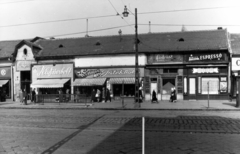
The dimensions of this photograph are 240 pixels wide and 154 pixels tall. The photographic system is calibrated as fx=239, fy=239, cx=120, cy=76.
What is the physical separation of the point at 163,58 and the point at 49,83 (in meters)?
13.8

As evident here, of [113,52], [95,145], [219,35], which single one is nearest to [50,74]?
[113,52]

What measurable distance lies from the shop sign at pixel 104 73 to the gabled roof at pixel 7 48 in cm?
1024

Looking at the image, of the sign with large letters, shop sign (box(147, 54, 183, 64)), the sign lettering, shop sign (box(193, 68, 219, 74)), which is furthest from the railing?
the sign with large letters

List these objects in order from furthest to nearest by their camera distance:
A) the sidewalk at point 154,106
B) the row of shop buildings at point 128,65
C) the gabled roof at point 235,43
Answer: the gabled roof at point 235,43 < the row of shop buildings at point 128,65 < the sidewalk at point 154,106

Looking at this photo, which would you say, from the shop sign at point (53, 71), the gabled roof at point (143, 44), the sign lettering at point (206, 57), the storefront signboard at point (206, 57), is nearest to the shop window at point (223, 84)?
→ the storefront signboard at point (206, 57)

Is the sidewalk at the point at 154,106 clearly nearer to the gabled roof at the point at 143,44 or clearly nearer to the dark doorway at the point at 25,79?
the gabled roof at the point at 143,44

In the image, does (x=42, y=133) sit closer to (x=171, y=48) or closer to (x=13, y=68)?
(x=171, y=48)

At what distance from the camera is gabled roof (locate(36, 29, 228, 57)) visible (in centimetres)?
2674

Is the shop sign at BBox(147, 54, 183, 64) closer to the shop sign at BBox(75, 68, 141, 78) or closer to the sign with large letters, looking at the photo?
the shop sign at BBox(75, 68, 141, 78)

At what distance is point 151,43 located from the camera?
1118 inches

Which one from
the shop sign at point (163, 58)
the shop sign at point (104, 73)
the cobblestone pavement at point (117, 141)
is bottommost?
the cobblestone pavement at point (117, 141)

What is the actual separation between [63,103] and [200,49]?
15.5 m

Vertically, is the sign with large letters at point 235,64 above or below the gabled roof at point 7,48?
below

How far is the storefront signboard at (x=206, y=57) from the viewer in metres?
25.5
